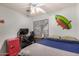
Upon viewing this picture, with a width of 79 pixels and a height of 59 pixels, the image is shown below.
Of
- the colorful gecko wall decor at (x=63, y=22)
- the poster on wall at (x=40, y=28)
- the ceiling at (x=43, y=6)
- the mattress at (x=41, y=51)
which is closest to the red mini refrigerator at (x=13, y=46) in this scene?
the mattress at (x=41, y=51)

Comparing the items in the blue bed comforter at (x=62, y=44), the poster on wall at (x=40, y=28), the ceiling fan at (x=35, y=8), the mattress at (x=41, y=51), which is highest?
the ceiling fan at (x=35, y=8)

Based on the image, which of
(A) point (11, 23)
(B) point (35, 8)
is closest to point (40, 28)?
(B) point (35, 8)

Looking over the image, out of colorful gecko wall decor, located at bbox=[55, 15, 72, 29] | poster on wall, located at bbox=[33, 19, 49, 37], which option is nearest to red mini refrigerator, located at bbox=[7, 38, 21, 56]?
poster on wall, located at bbox=[33, 19, 49, 37]

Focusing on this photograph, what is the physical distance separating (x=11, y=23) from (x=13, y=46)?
12.9 inches

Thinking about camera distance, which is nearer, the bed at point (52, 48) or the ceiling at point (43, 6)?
the bed at point (52, 48)

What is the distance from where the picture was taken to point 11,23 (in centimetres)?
192

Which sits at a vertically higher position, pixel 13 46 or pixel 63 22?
pixel 63 22

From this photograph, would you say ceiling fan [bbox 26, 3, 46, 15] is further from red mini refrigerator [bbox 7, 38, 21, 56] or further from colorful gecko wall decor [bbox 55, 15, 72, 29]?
red mini refrigerator [bbox 7, 38, 21, 56]

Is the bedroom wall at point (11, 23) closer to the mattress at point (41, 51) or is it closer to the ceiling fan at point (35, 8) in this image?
the ceiling fan at point (35, 8)

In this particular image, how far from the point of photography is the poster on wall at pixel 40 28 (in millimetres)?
1943

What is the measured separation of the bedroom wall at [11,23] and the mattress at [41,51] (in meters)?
0.27

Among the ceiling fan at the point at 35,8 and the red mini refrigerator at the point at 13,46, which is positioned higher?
the ceiling fan at the point at 35,8

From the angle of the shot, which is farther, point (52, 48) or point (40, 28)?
point (40, 28)

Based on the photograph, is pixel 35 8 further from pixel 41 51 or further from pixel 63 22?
pixel 41 51
